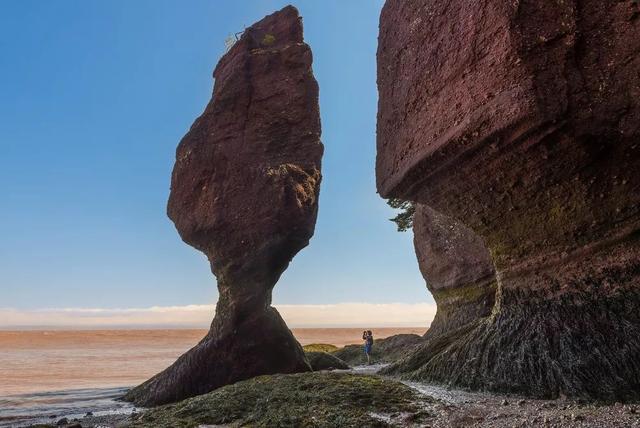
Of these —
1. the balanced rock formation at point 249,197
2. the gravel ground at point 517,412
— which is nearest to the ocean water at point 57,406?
the balanced rock formation at point 249,197

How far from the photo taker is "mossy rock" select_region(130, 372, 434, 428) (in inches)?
230

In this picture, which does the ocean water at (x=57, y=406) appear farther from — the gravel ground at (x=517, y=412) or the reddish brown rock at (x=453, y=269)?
the reddish brown rock at (x=453, y=269)

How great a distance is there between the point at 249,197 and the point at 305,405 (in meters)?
8.75

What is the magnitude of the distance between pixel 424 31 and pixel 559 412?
615cm

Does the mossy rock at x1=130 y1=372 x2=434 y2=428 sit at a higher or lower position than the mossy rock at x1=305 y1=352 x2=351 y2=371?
higher

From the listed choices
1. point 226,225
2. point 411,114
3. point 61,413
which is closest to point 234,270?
point 226,225

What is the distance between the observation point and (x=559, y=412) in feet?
17.3

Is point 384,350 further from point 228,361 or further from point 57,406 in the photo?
point 57,406

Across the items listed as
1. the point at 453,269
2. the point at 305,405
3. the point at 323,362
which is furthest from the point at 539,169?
the point at 323,362

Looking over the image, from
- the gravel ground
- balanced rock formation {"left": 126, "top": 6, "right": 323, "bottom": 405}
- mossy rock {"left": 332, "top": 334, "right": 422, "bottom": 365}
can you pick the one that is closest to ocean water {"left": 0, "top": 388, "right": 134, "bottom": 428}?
balanced rock formation {"left": 126, "top": 6, "right": 323, "bottom": 405}

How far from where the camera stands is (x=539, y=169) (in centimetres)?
705

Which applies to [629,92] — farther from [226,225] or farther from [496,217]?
[226,225]

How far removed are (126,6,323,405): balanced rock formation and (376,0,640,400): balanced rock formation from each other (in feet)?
18.9

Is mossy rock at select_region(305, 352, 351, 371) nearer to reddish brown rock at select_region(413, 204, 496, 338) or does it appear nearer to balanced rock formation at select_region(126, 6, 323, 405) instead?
balanced rock formation at select_region(126, 6, 323, 405)
